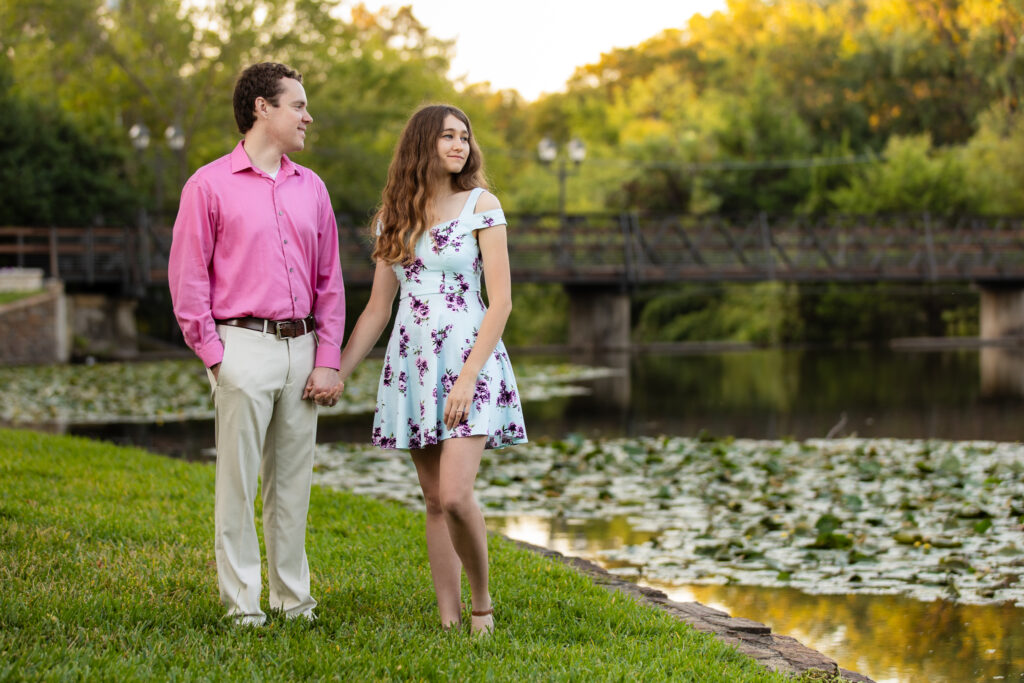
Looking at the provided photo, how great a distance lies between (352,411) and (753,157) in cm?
3658

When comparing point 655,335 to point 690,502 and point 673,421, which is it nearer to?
point 673,421

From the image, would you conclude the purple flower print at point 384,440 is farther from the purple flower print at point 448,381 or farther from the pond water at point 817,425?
the pond water at point 817,425

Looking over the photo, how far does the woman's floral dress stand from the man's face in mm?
628

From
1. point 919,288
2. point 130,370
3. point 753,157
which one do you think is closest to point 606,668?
point 130,370

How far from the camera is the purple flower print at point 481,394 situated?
13.5 ft

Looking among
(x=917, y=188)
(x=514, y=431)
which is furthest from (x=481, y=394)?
(x=917, y=188)

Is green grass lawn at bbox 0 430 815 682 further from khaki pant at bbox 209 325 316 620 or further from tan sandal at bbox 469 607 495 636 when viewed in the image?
khaki pant at bbox 209 325 316 620

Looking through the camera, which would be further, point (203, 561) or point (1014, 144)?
point (1014, 144)

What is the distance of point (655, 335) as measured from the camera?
50.1 meters

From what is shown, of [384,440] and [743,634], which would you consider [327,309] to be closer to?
[384,440]

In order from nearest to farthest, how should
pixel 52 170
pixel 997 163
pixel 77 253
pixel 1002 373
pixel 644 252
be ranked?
1. pixel 1002 373
2. pixel 77 253
3. pixel 52 170
4. pixel 644 252
5. pixel 997 163

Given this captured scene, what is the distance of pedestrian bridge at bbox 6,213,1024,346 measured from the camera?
3112 centimetres

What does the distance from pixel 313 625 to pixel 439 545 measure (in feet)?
1.79

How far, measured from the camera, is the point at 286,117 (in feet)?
14.3
